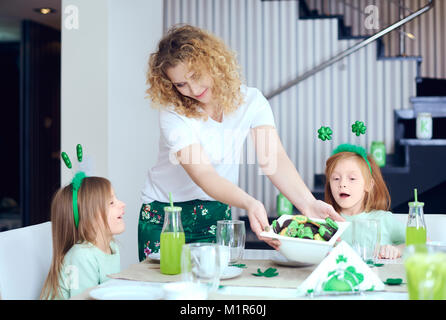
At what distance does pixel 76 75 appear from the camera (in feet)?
9.35

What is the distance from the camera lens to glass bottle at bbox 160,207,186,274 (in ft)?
4.32

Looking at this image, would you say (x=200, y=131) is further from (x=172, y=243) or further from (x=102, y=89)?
(x=102, y=89)

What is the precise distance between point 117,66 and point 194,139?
139 cm

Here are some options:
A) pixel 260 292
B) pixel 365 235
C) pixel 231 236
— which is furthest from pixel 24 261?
pixel 365 235

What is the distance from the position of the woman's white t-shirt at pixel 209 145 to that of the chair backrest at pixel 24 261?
17.5 inches

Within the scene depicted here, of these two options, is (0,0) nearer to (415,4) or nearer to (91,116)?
(91,116)

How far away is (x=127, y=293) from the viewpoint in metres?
1.08

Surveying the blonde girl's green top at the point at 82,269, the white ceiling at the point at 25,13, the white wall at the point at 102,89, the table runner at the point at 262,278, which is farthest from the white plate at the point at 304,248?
the white ceiling at the point at 25,13

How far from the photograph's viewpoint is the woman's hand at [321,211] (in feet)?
5.13

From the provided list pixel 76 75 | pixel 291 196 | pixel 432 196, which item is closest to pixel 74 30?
pixel 76 75

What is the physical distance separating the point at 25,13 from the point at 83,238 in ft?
12.2

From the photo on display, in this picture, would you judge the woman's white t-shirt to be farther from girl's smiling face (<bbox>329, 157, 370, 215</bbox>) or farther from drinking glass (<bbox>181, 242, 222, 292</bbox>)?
drinking glass (<bbox>181, 242, 222, 292</bbox>)

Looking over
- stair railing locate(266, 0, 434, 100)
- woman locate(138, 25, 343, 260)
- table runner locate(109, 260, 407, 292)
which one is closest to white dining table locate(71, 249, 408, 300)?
table runner locate(109, 260, 407, 292)

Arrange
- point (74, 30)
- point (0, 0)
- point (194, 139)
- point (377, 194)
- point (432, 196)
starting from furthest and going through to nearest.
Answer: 1. point (0, 0)
2. point (432, 196)
3. point (74, 30)
4. point (377, 194)
5. point (194, 139)
